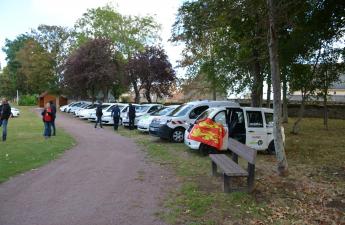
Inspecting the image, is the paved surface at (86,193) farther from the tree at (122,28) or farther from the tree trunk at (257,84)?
the tree at (122,28)

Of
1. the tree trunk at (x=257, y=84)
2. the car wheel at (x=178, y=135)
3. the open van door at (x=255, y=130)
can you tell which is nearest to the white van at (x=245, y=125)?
the open van door at (x=255, y=130)

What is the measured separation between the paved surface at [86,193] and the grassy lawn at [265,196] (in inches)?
19.8

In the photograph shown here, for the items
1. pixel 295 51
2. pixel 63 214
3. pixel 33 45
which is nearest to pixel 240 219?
pixel 63 214

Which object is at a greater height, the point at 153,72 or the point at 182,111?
the point at 153,72

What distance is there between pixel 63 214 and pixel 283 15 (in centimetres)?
741

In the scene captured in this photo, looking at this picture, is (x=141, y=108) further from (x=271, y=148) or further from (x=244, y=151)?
(x=244, y=151)

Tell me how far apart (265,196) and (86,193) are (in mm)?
3516

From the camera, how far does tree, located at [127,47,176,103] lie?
142 feet

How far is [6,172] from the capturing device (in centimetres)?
1071

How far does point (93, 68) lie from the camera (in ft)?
151

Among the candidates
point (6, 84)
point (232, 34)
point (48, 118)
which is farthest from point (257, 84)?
point (6, 84)

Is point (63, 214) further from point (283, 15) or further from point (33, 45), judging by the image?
point (33, 45)

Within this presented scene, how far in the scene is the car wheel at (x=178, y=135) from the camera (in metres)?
18.7

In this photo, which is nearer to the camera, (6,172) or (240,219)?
(240,219)
